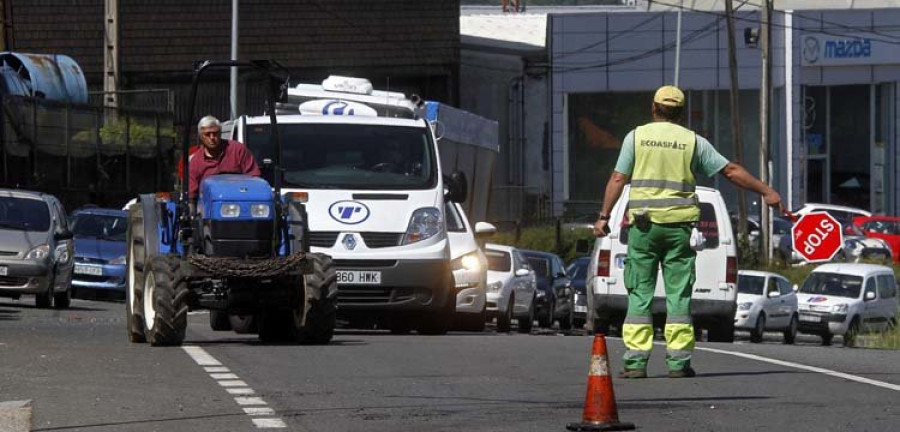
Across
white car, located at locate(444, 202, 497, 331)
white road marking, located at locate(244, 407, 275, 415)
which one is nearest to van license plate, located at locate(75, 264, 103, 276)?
white car, located at locate(444, 202, 497, 331)

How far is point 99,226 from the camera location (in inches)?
1276

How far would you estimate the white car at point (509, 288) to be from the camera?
1064 inches

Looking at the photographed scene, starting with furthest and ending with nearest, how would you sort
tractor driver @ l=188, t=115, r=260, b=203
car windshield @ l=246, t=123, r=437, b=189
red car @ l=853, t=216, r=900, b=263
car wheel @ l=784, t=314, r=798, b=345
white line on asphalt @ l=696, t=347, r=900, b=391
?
1. red car @ l=853, t=216, r=900, b=263
2. car wheel @ l=784, t=314, r=798, b=345
3. car windshield @ l=246, t=123, r=437, b=189
4. tractor driver @ l=188, t=115, r=260, b=203
5. white line on asphalt @ l=696, t=347, r=900, b=391

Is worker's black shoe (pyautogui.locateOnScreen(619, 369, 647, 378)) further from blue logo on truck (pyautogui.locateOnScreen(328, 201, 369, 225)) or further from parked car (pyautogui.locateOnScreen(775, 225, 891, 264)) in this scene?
parked car (pyautogui.locateOnScreen(775, 225, 891, 264))

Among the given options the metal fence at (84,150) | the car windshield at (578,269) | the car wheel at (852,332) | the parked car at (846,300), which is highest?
the metal fence at (84,150)

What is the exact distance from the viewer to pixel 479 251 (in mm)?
22438

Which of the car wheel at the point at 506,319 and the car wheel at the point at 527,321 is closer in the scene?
the car wheel at the point at 506,319

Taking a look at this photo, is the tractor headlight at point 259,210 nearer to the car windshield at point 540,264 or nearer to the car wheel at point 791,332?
the car windshield at point 540,264

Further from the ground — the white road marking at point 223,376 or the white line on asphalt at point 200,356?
the white line on asphalt at point 200,356

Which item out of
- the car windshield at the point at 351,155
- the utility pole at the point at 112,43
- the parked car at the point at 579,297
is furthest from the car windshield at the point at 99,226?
the car windshield at the point at 351,155

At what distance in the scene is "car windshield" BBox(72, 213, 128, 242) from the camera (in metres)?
32.0

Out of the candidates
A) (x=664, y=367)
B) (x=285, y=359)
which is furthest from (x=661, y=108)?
(x=285, y=359)

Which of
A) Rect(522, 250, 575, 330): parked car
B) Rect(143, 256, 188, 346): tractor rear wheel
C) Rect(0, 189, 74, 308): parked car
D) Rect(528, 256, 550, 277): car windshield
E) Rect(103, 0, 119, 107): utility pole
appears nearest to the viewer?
Rect(143, 256, 188, 346): tractor rear wheel

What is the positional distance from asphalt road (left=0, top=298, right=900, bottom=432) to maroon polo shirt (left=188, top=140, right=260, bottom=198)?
133cm
